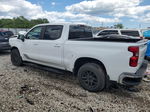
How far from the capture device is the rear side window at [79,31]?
13.5 ft

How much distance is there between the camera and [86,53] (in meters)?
3.50

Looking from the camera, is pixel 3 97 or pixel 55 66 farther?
pixel 55 66

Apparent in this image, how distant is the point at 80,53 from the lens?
142 inches

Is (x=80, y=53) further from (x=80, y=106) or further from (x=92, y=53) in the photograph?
(x=80, y=106)

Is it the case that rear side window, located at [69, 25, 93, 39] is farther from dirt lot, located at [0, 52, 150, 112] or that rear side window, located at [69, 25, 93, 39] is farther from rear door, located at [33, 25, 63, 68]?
dirt lot, located at [0, 52, 150, 112]

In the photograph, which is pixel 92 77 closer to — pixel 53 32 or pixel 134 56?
pixel 134 56

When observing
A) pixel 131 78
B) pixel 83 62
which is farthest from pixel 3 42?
pixel 131 78

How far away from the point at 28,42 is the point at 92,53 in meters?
2.79

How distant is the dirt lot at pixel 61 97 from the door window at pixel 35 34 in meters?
1.47

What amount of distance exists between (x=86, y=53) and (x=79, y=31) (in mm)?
1191

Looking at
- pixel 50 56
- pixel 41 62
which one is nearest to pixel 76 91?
pixel 50 56

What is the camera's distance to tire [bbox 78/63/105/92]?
3443 millimetres

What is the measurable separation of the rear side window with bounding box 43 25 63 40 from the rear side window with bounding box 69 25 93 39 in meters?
0.34

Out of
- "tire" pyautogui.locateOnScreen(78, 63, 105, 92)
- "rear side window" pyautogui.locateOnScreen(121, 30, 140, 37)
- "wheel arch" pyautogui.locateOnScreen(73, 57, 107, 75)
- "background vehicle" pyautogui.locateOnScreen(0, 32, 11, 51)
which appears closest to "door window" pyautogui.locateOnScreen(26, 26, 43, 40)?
"wheel arch" pyautogui.locateOnScreen(73, 57, 107, 75)
